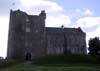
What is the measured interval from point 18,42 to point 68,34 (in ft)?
81.5

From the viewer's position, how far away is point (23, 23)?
10862 cm

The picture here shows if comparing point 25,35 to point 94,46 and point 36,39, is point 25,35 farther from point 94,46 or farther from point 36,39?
point 94,46

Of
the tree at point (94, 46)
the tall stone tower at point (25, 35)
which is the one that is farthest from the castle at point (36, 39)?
the tree at point (94, 46)

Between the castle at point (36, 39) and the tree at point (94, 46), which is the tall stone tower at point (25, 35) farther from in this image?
the tree at point (94, 46)

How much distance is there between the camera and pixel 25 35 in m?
108

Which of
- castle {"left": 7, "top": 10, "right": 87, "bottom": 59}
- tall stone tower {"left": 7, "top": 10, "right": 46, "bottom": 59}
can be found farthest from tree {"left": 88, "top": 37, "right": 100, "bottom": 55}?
tall stone tower {"left": 7, "top": 10, "right": 46, "bottom": 59}

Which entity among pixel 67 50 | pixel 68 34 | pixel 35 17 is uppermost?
pixel 35 17

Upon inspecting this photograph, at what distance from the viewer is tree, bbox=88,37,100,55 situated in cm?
11109

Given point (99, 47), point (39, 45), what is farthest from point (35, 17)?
point (99, 47)

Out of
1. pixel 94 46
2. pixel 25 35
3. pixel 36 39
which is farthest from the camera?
pixel 94 46

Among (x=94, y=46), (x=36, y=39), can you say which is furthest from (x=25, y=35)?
(x=94, y=46)

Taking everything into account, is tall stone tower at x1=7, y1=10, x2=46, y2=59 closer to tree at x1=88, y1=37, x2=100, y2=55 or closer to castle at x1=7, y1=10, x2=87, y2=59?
castle at x1=7, y1=10, x2=87, y2=59

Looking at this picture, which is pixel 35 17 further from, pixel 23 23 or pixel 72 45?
pixel 72 45

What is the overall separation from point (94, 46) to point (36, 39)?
2704 cm
